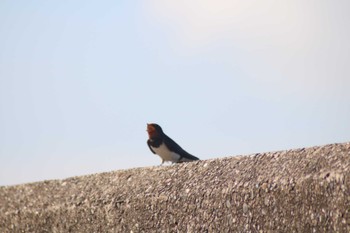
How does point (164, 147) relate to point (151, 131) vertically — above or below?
below

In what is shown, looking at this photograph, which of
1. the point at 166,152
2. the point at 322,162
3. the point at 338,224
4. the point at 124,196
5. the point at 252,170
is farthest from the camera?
the point at 166,152

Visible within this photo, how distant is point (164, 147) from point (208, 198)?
2.53 meters

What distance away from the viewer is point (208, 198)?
14.9 ft

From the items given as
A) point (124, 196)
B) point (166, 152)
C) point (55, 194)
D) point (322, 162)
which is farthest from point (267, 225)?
point (166, 152)

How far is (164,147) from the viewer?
7.04 meters

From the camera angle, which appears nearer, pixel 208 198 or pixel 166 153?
pixel 208 198

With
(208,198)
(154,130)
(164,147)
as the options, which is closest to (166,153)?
(164,147)

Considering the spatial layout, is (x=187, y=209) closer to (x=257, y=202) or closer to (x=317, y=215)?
(x=257, y=202)

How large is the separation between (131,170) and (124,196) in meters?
0.37

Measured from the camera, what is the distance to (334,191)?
3914 mm

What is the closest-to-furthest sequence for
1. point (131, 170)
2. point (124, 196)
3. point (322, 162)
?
point (322, 162), point (124, 196), point (131, 170)

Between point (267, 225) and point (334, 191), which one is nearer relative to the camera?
point (334, 191)

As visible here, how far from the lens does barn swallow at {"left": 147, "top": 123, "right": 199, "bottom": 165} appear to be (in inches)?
277

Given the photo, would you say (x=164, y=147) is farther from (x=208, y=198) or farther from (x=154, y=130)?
→ (x=208, y=198)
